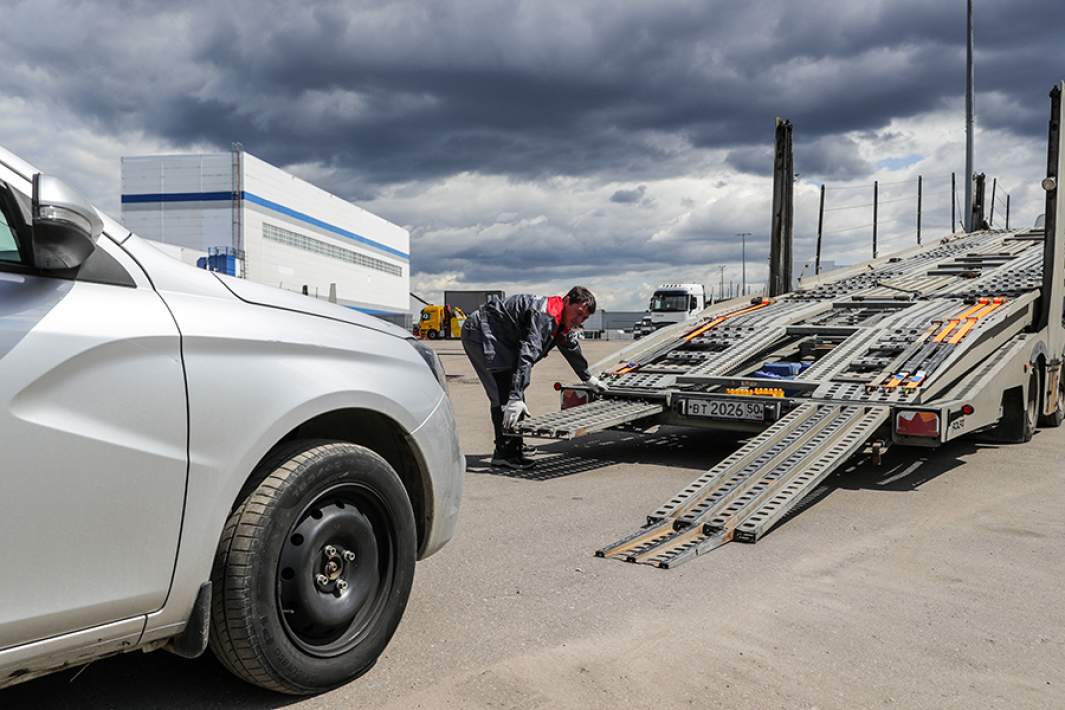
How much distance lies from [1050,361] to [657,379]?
13.9 ft

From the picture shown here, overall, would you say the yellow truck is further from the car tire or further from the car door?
the car door

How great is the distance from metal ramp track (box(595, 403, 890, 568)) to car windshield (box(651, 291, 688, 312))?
77.2 ft

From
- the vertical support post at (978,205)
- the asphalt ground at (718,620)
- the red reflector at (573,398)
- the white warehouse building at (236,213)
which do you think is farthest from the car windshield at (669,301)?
the asphalt ground at (718,620)

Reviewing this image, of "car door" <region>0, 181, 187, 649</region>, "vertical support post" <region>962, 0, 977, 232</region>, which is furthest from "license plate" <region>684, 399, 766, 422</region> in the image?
"vertical support post" <region>962, 0, 977, 232</region>

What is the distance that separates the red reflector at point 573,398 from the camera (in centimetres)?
786

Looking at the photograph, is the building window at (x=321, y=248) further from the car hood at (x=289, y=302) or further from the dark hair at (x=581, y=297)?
the car hood at (x=289, y=302)

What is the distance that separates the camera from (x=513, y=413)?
22.4 feet

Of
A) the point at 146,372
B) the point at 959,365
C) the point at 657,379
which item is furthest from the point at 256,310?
the point at 959,365

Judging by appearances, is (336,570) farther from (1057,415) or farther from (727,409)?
(1057,415)

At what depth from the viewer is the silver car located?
2.01m

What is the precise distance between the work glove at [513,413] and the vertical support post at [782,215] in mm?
7634

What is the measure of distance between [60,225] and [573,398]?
6124 millimetres

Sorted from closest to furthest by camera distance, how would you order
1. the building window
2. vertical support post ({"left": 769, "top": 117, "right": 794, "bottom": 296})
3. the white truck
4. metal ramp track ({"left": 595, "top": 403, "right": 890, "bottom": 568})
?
1. metal ramp track ({"left": 595, "top": 403, "right": 890, "bottom": 568})
2. vertical support post ({"left": 769, "top": 117, "right": 794, "bottom": 296})
3. the white truck
4. the building window

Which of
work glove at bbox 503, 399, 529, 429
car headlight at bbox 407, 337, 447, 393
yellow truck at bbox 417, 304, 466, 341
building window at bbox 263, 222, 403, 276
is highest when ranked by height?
building window at bbox 263, 222, 403, 276
